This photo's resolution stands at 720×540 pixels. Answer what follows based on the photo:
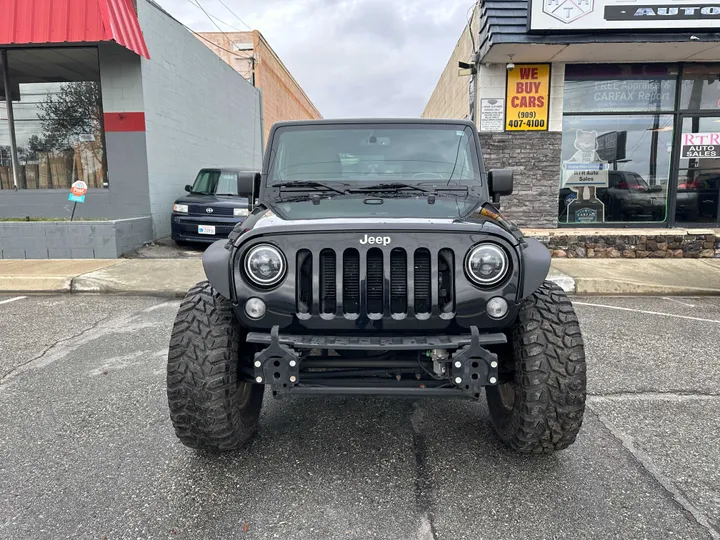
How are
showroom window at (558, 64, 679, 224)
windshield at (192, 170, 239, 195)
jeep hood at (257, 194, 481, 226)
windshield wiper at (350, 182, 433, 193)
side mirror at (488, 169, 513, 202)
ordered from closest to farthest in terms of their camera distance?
jeep hood at (257, 194, 481, 226) → windshield wiper at (350, 182, 433, 193) → side mirror at (488, 169, 513, 202) → showroom window at (558, 64, 679, 224) → windshield at (192, 170, 239, 195)

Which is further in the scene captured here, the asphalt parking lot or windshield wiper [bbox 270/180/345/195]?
windshield wiper [bbox 270/180/345/195]

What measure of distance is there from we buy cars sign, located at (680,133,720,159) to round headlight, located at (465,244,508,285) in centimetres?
989

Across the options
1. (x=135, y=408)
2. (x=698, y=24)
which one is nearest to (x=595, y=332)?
(x=135, y=408)

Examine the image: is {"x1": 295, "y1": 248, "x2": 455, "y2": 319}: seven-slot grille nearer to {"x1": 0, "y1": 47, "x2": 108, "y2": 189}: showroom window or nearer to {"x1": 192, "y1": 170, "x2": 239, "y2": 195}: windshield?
{"x1": 192, "y1": 170, "x2": 239, "y2": 195}: windshield

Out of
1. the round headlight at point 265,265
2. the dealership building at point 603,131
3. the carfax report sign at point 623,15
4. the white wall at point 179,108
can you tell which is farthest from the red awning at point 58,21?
the round headlight at point 265,265

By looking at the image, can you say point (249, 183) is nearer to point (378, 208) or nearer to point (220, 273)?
point (378, 208)

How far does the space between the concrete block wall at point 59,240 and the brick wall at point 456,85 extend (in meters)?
7.56

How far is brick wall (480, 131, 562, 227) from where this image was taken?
987 cm

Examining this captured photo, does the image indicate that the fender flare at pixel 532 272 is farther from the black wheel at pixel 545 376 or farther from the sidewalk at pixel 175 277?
the sidewalk at pixel 175 277

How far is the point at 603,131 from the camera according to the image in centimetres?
1019

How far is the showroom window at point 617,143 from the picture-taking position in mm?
9945

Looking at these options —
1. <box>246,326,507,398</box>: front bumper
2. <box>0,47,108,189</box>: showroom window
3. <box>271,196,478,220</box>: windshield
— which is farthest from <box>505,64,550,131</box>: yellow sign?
<box>246,326,507,398</box>: front bumper

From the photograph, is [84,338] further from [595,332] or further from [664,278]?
[664,278]

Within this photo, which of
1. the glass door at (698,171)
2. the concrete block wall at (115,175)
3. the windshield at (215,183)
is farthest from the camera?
the windshield at (215,183)
